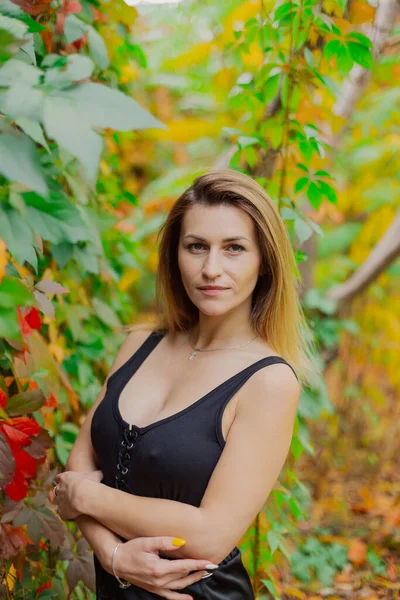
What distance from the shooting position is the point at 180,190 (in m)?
3.80

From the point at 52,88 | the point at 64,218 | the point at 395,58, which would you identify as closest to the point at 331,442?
the point at 395,58

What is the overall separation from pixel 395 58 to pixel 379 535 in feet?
8.17

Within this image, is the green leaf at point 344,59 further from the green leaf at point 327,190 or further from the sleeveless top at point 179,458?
the sleeveless top at point 179,458

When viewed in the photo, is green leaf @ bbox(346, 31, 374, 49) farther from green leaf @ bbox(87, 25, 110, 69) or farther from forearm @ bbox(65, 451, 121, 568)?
forearm @ bbox(65, 451, 121, 568)

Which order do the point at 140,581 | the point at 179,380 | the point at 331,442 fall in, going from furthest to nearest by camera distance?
the point at 331,442 < the point at 179,380 < the point at 140,581

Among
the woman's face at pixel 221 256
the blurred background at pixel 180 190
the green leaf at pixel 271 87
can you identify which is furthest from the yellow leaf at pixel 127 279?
the woman's face at pixel 221 256

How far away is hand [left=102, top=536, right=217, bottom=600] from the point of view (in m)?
1.39

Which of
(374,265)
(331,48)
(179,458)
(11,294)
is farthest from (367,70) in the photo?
(11,294)

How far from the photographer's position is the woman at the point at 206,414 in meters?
1.42

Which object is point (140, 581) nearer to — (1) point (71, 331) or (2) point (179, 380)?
(2) point (179, 380)

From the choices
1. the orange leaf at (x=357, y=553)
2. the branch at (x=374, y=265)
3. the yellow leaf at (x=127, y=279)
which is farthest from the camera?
the yellow leaf at (x=127, y=279)

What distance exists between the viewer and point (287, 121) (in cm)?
199

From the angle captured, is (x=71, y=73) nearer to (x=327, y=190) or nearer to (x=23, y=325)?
(x=23, y=325)

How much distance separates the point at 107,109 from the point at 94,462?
48.9 inches
